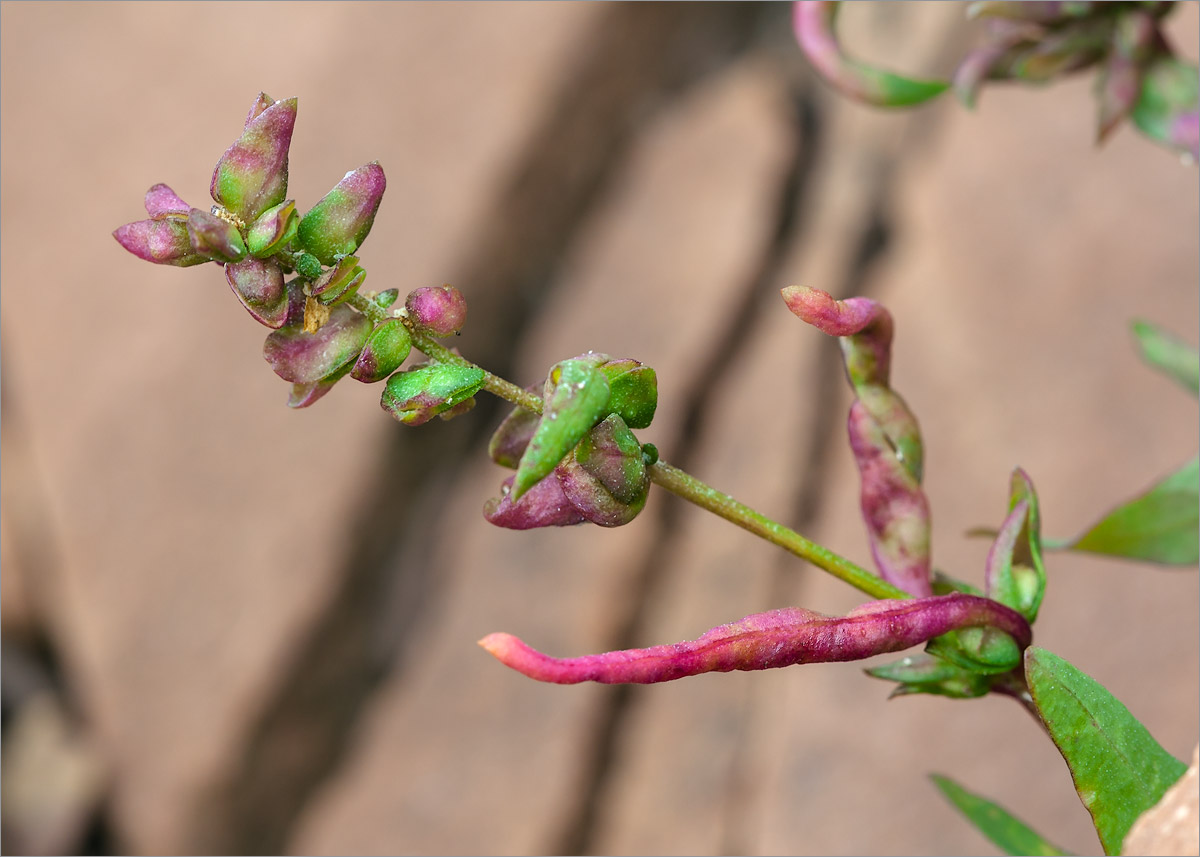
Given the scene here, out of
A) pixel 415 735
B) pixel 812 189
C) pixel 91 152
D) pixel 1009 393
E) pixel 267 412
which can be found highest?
pixel 812 189

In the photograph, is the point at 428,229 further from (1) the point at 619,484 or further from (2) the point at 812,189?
(1) the point at 619,484

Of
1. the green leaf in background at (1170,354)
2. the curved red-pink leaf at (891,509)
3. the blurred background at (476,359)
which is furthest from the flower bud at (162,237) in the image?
the blurred background at (476,359)

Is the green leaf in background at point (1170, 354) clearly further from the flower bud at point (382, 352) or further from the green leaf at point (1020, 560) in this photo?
the flower bud at point (382, 352)

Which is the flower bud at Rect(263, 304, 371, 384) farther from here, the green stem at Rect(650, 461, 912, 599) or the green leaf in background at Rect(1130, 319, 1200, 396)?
the green leaf in background at Rect(1130, 319, 1200, 396)

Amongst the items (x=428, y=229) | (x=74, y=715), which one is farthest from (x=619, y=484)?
(x=74, y=715)

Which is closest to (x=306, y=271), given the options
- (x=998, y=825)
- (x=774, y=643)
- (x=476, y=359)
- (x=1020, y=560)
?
(x=774, y=643)

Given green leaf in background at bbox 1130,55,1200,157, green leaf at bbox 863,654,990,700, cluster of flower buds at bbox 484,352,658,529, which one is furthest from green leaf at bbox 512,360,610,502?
green leaf in background at bbox 1130,55,1200,157
